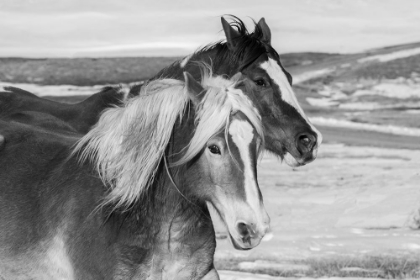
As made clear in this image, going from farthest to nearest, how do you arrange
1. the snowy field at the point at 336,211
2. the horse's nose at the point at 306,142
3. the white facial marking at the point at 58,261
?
the snowy field at the point at 336,211 → the horse's nose at the point at 306,142 → the white facial marking at the point at 58,261

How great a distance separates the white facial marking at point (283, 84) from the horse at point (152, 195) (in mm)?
2066

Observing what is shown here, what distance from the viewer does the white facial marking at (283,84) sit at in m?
6.03

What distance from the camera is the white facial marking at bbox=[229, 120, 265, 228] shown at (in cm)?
349

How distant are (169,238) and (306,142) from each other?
2.41 m

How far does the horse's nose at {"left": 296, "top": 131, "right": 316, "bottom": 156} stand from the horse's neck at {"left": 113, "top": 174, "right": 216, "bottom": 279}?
2.20 meters

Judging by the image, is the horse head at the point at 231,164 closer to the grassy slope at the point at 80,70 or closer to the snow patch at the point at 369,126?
the snow patch at the point at 369,126

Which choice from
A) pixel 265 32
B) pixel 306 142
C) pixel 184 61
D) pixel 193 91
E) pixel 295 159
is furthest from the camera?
pixel 265 32

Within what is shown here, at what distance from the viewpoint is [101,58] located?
987 inches

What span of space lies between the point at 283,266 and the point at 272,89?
1.76 metres

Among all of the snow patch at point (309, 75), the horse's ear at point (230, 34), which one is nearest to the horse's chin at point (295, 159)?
the horse's ear at point (230, 34)

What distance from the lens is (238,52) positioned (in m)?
6.38

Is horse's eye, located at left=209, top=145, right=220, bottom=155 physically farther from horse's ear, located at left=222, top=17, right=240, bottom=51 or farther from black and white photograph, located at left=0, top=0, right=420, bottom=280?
horse's ear, located at left=222, top=17, right=240, bottom=51

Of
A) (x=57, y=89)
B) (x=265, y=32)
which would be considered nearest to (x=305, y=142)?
(x=265, y=32)

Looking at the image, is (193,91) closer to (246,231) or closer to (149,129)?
(149,129)
